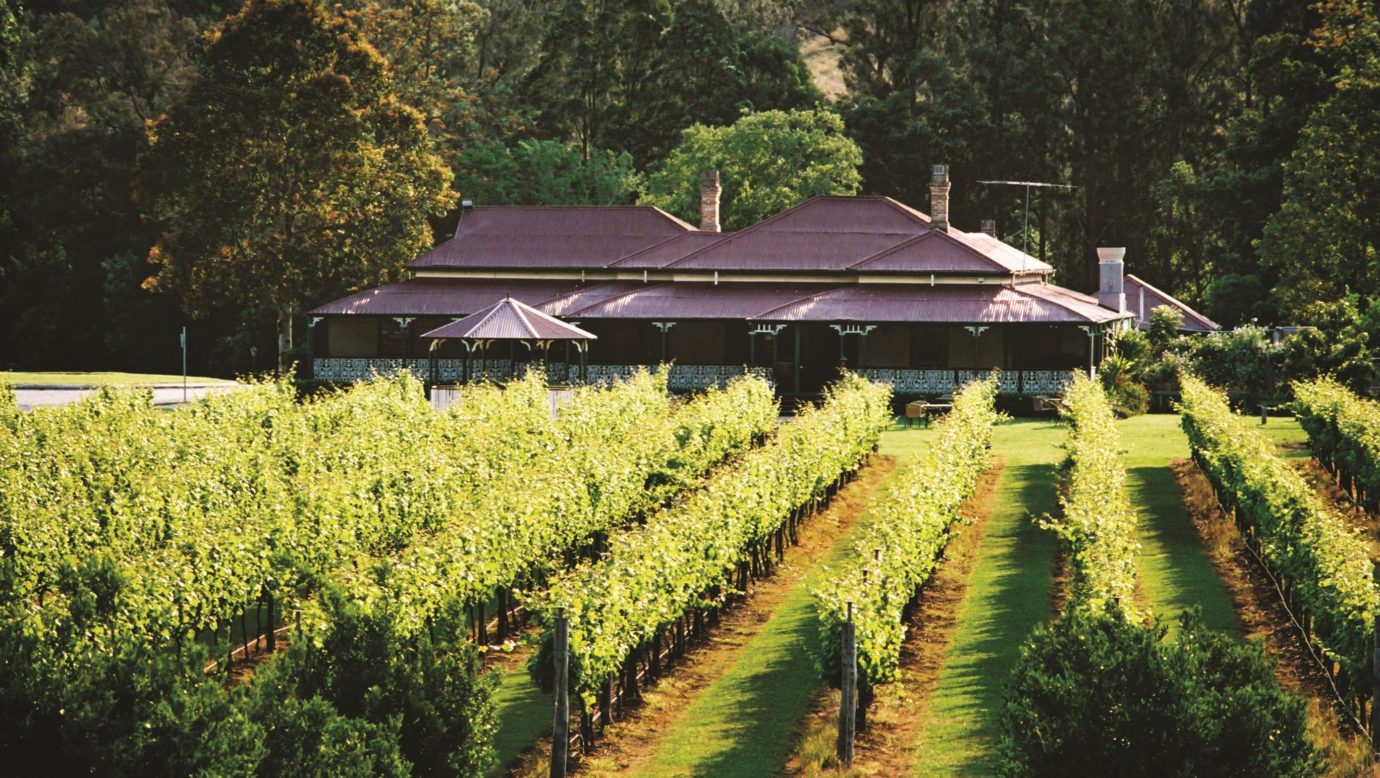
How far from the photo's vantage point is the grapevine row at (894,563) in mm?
16766

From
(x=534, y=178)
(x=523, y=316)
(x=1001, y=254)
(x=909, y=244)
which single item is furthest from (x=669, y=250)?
(x=534, y=178)

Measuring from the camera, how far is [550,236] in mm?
54031

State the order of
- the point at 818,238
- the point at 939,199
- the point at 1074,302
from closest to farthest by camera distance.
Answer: the point at 1074,302
the point at 818,238
the point at 939,199

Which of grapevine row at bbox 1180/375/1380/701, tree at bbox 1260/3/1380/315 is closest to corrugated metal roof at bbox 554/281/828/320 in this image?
tree at bbox 1260/3/1380/315

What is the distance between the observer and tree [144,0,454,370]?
5353 cm

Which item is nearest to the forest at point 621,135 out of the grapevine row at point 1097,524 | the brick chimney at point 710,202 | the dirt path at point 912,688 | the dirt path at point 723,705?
the brick chimney at point 710,202

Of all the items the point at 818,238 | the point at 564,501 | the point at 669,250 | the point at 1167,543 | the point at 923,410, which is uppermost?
the point at 818,238

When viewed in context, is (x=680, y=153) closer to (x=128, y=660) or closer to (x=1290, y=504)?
(x=1290, y=504)

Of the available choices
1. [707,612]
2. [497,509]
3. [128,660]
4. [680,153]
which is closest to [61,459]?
[497,509]

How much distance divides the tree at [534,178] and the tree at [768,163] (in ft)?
13.0

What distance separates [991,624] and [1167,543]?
6435 mm

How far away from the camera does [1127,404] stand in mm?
42594

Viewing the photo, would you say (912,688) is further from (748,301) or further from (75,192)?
(75,192)

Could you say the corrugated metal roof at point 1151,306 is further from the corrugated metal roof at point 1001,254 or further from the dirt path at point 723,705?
the dirt path at point 723,705
